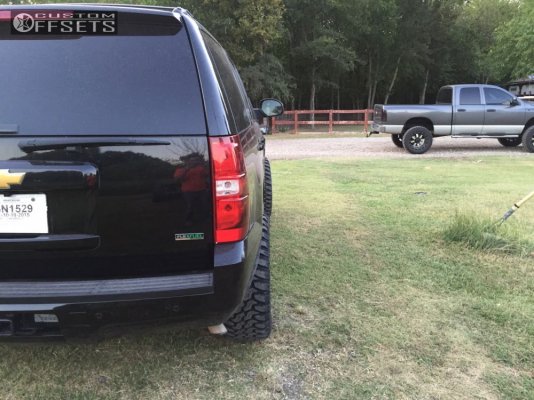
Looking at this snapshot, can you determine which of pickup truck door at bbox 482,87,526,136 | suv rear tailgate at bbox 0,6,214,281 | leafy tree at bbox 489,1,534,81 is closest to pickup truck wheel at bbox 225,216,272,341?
suv rear tailgate at bbox 0,6,214,281

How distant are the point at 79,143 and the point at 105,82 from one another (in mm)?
282

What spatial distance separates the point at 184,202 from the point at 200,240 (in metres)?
0.17

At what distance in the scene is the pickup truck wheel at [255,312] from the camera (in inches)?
106

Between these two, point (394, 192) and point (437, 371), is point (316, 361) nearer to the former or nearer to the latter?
point (437, 371)

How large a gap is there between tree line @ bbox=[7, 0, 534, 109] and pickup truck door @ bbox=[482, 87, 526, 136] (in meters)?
10.5

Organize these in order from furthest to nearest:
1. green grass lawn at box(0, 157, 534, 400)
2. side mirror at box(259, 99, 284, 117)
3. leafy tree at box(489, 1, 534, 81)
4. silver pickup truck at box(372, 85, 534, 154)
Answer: leafy tree at box(489, 1, 534, 81)
silver pickup truck at box(372, 85, 534, 154)
side mirror at box(259, 99, 284, 117)
green grass lawn at box(0, 157, 534, 400)

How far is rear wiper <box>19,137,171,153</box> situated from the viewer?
189 cm

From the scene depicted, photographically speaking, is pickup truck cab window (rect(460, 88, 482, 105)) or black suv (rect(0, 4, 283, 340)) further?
pickup truck cab window (rect(460, 88, 482, 105))

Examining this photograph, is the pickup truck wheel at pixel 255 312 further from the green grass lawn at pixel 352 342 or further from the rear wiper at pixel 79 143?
the rear wiper at pixel 79 143

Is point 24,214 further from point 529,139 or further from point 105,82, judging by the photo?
point 529,139

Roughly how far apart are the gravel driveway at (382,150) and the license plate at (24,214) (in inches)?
424

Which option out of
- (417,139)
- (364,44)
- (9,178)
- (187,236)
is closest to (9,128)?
(9,178)

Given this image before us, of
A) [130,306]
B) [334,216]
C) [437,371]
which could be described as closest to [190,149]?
[130,306]

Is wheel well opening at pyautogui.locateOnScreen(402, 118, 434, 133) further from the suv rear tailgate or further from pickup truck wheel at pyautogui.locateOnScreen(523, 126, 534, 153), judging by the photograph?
the suv rear tailgate
